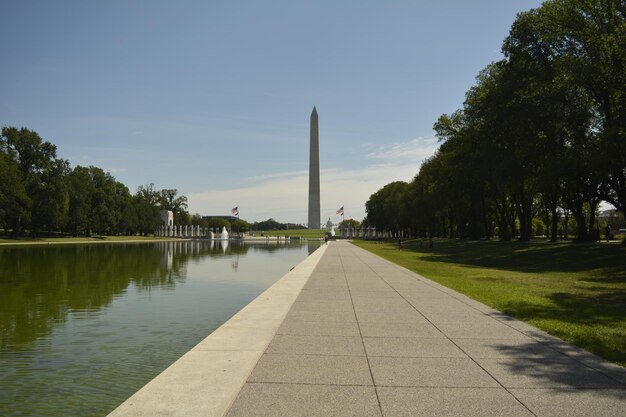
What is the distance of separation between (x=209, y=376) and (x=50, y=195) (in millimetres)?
83416

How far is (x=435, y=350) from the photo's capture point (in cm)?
818

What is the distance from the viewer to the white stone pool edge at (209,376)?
17.7ft

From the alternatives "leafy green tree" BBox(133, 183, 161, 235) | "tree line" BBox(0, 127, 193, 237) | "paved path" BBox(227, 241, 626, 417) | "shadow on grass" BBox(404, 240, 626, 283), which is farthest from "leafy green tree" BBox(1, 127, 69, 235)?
"paved path" BBox(227, 241, 626, 417)

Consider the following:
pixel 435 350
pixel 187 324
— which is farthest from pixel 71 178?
pixel 435 350

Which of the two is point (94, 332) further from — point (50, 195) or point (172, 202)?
point (172, 202)

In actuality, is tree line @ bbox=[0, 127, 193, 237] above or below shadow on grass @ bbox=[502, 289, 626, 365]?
above

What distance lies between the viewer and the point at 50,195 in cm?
7969

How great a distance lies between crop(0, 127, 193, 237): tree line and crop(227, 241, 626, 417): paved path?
69.5 m

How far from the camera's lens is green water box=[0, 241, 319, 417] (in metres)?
7.45

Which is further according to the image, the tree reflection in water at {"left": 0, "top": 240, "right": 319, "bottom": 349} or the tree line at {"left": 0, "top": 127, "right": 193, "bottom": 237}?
the tree line at {"left": 0, "top": 127, "right": 193, "bottom": 237}

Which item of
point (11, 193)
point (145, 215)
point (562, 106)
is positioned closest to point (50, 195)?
point (11, 193)

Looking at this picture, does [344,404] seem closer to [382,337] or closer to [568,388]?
[568,388]

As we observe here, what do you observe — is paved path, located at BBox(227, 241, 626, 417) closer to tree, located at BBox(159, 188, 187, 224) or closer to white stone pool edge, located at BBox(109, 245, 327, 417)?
white stone pool edge, located at BBox(109, 245, 327, 417)

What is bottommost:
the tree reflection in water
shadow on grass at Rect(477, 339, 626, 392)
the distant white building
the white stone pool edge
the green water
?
the green water
